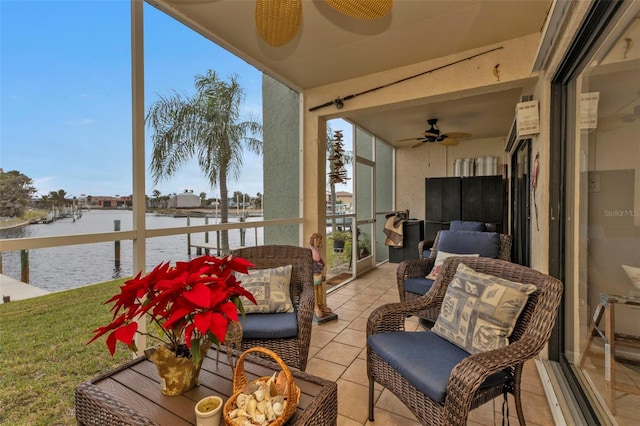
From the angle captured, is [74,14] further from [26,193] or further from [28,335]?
[28,335]

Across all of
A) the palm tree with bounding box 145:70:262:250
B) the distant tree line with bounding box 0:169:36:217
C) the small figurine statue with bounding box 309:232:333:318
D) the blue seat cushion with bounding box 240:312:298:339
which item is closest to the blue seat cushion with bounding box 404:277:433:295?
the small figurine statue with bounding box 309:232:333:318

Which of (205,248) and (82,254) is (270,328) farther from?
(82,254)

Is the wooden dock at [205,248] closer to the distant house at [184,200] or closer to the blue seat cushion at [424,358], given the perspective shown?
the distant house at [184,200]

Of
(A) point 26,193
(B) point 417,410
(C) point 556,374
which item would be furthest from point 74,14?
(C) point 556,374

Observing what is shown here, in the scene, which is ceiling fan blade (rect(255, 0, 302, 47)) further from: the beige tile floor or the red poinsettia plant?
the beige tile floor

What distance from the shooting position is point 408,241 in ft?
19.8

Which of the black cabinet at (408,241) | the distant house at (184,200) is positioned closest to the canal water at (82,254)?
the distant house at (184,200)

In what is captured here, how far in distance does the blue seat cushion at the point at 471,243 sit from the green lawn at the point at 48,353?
2983mm

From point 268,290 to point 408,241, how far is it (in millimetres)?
4473

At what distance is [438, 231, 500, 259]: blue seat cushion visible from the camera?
2869mm

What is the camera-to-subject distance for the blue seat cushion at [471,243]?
287 centimetres

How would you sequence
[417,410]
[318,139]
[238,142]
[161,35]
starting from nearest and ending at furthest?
1. [417,410]
2. [161,35]
3. [238,142]
4. [318,139]

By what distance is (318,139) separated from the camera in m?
3.47

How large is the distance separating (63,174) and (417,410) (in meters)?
2.29
